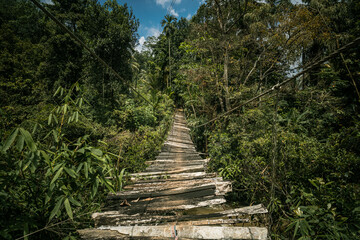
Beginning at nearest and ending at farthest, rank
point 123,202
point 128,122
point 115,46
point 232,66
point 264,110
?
point 123,202 < point 264,110 < point 232,66 < point 128,122 < point 115,46

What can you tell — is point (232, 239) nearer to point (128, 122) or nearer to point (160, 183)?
point (160, 183)

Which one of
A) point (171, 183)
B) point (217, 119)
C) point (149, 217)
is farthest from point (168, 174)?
point (217, 119)

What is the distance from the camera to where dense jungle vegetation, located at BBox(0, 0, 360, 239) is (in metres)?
1.05

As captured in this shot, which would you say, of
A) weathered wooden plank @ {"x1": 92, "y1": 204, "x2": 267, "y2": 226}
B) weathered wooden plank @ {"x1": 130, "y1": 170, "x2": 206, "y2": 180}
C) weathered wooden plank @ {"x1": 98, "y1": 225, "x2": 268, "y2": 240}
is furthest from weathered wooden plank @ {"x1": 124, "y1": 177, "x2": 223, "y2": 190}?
weathered wooden plank @ {"x1": 98, "y1": 225, "x2": 268, "y2": 240}

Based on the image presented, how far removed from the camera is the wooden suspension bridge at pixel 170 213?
47.3 inches

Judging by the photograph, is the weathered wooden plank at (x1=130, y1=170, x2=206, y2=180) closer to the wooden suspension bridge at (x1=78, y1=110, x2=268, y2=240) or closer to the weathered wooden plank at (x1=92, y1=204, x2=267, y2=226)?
the wooden suspension bridge at (x1=78, y1=110, x2=268, y2=240)

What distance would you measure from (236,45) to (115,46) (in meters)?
7.14

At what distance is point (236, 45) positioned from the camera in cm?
642

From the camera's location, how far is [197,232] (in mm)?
1217

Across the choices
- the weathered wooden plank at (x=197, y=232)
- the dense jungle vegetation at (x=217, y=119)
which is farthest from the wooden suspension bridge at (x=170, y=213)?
the dense jungle vegetation at (x=217, y=119)

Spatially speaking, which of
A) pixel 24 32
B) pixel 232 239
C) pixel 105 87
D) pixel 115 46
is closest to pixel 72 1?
pixel 115 46

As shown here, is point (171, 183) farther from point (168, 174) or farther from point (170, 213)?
point (170, 213)

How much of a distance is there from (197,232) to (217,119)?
606 centimetres

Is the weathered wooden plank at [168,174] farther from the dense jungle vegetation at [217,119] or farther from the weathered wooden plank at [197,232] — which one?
the weathered wooden plank at [197,232]
